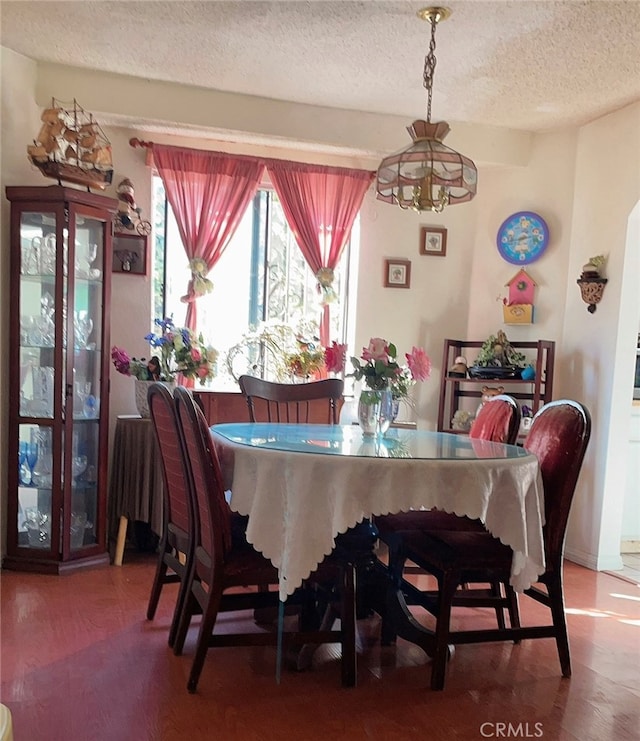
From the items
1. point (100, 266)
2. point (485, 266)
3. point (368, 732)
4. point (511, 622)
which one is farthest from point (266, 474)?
point (485, 266)

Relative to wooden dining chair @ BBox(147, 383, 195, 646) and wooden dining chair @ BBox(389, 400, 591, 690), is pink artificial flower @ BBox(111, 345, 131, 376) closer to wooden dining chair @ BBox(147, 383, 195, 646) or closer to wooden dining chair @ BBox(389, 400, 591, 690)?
wooden dining chair @ BBox(147, 383, 195, 646)

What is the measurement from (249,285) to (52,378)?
1.40 metres

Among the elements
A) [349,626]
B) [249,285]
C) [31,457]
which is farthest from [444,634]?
[249,285]

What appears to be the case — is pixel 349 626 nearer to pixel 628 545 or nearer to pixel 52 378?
pixel 52 378

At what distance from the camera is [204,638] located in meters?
2.20

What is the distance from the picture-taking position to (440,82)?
352 centimetres

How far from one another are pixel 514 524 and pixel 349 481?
0.59 m

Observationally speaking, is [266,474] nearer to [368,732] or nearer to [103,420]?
[368,732]

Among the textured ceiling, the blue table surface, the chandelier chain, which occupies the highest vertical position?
the textured ceiling

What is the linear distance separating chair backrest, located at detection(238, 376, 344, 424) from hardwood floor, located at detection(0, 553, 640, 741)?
3.52 feet

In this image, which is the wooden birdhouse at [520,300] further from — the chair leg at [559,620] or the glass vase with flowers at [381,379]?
the chair leg at [559,620]

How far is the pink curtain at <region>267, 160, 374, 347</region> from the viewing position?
4.21 m

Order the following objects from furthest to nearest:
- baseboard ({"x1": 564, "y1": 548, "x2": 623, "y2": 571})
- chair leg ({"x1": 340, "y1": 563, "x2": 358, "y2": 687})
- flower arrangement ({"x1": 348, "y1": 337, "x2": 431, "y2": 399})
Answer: baseboard ({"x1": 564, "y1": 548, "x2": 623, "y2": 571})
flower arrangement ({"x1": 348, "y1": 337, "x2": 431, "y2": 399})
chair leg ({"x1": 340, "y1": 563, "x2": 358, "y2": 687})

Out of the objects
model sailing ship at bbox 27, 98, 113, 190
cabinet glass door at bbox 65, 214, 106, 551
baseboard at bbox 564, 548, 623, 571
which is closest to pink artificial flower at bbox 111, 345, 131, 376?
cabinet glass door at bbox 65, 214, 106, 551
